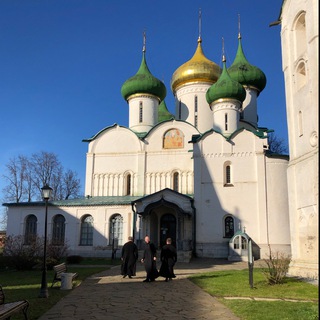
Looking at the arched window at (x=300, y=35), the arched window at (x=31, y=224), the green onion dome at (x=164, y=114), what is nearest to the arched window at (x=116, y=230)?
the arched window at (x=31, y=224)

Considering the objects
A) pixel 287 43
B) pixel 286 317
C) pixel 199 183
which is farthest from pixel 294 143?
pixel 199 183

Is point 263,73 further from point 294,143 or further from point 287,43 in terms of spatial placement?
point 294,143

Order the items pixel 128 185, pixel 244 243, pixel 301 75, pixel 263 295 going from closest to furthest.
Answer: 1. pixel 263 295
2. pixel 301 75
3. pixel 244 243
4. pixel 128 185

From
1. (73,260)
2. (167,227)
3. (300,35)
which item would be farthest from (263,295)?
(167,227)

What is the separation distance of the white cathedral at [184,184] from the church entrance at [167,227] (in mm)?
61

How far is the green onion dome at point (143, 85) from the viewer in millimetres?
28062

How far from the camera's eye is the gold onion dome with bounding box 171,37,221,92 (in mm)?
29109

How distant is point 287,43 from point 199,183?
10571 millimetres

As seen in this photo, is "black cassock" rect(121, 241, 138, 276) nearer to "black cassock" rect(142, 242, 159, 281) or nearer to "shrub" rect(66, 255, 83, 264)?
"black cassock" rect(142, 242, 159, 281)

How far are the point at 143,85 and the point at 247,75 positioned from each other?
8014 mm

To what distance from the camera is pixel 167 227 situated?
24.1m

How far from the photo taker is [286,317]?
6.57 meters

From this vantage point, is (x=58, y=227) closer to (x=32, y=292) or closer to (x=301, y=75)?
(x=32, y=292)

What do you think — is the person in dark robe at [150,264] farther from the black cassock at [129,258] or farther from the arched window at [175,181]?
the arched window at [175,181]
